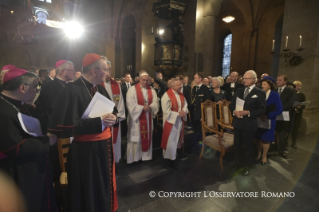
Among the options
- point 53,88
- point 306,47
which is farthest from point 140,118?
point 306,47

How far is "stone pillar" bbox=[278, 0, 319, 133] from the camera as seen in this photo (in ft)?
18.7

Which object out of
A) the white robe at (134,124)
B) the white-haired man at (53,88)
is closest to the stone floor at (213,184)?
the white robe at (134,124)

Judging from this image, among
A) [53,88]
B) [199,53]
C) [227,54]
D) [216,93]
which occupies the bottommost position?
[216,93]

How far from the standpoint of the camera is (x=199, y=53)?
324 inches

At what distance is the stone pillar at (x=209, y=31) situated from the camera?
816 cm

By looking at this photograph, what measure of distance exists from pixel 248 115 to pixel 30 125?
3.17m

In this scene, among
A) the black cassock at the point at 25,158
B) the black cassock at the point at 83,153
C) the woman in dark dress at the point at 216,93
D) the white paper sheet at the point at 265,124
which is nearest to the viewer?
the black cassock at the point at 25,158

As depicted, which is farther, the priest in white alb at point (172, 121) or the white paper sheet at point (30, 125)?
the priest in white alb at point (172, 121)

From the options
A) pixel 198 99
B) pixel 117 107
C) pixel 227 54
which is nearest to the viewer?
pixel 117 107

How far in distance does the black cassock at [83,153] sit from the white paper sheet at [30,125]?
0.13 metres

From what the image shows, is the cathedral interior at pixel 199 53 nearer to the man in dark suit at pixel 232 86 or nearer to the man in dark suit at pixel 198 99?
the man in dark suit at pixel 198 99

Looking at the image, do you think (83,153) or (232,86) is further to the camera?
(232,86)

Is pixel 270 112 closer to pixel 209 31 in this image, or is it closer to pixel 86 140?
pixel 86 140

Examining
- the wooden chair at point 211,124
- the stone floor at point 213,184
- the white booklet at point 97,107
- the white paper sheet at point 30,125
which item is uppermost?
the white booklet at point 97,107
